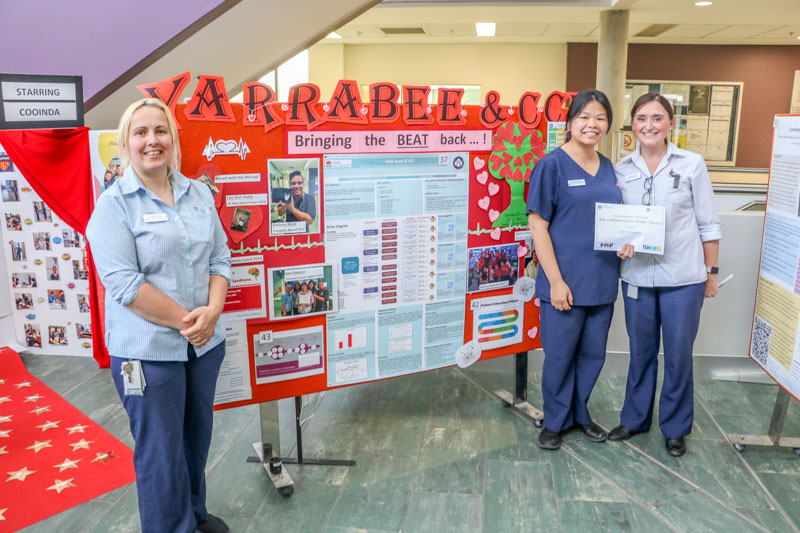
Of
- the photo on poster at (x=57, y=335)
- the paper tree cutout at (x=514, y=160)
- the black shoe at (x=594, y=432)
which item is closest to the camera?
the paper tree cutout at (x=514, y=160)

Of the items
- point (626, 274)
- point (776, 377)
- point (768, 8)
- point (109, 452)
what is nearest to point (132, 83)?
point (109, 452)

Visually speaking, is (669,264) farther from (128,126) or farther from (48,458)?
(48,458)

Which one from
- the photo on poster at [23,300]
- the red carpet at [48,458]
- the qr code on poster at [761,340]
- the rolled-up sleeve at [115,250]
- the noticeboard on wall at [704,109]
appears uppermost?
the noticeboard on wall at [704,109]

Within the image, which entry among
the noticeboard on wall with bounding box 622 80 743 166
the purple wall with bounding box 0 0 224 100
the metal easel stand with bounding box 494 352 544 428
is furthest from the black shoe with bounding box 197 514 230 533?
the noticeboard on wall with bounding box 622 80 743 166

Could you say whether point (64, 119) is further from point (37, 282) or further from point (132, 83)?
point (132, 83)

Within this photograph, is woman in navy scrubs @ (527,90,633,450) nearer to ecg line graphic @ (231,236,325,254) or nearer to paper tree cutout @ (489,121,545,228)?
paper tree cutout @ (489,121,545,228)

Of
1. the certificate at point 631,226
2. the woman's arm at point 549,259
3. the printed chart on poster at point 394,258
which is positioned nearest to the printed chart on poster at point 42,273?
the printed chart on poster at point 394,258

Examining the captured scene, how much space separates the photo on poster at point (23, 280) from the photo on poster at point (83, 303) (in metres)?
0.32

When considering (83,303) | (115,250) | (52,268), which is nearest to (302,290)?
(115,250)

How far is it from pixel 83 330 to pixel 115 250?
2505mm

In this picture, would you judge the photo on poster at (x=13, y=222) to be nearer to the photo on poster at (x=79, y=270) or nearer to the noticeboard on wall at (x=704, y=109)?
the photo on poster at (x=79, y=270)

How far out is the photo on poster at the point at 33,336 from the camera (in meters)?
3.84

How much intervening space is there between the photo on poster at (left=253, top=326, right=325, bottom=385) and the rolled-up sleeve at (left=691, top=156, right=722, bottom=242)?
162cm

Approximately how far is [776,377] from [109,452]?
2931 millimetres
